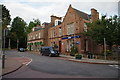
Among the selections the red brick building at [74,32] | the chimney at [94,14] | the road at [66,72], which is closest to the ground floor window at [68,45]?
the red brick building at [74,32]

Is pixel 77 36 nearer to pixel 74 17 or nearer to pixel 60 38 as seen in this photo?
pixel 74 17

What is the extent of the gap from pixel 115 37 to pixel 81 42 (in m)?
7.86

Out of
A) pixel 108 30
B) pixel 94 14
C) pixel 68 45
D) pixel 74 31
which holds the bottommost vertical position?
pixel 68 45

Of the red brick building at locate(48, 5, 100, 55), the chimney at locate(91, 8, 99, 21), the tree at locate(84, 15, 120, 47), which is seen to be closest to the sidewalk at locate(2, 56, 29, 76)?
the tree at locate(84, 15, 120, 47)

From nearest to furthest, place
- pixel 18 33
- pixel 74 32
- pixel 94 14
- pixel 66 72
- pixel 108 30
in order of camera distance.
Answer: pixel 66 72 → pixel 108 30 → pixel 74 32 → pixel 94 14 → pixel 18 33

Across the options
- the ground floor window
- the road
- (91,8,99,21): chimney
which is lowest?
the road

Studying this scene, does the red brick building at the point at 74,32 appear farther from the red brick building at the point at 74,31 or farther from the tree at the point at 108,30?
the tree at the point at 108,30

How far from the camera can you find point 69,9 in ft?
97.3

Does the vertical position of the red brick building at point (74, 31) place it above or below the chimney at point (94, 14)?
below

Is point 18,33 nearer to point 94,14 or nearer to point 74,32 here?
point 74,32

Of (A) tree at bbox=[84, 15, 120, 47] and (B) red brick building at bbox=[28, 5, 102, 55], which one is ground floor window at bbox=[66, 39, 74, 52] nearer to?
(B) red brick building at bbox=[28, 5, 102, 55]

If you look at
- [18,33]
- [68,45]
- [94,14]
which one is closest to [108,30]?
[94,14]

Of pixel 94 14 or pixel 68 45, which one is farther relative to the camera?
pixel 68 45

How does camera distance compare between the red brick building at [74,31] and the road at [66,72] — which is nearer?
the road at [66,72]
